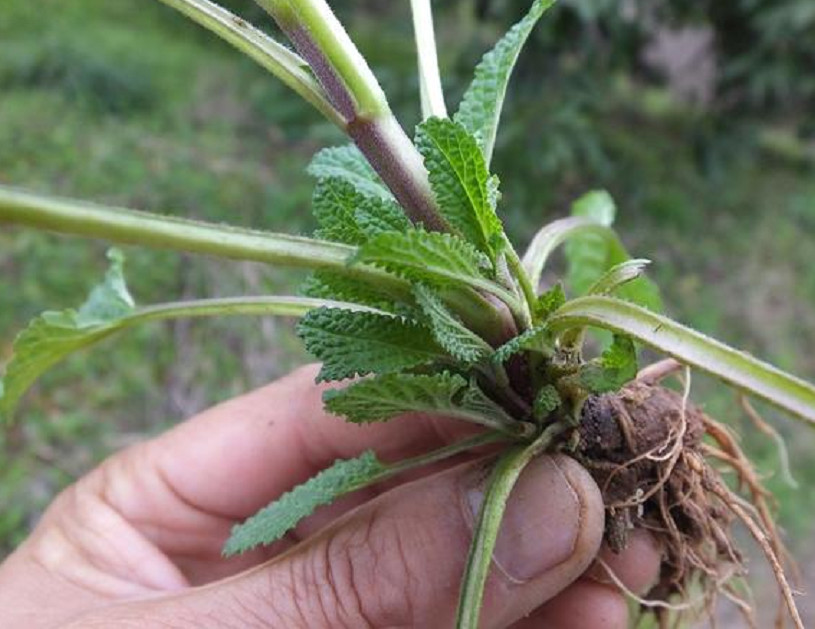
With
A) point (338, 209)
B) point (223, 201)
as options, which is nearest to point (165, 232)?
point (338, 209)

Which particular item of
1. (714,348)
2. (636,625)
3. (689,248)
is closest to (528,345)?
(714,348)

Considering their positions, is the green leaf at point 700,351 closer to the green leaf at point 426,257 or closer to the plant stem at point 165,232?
the green leaf at point 426,257

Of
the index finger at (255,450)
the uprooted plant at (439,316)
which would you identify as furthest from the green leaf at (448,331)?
the index finger at (255,450)

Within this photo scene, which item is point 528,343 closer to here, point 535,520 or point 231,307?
point 535,520

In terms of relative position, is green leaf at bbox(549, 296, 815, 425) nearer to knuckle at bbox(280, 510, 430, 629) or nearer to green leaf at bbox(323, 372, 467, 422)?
green leaf at bbox(323, 372, 467, 422)

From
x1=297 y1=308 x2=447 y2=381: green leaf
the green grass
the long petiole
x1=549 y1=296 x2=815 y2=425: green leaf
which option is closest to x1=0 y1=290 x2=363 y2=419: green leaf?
x1=297 y1=308 x2=447 y2=381: green leaf
